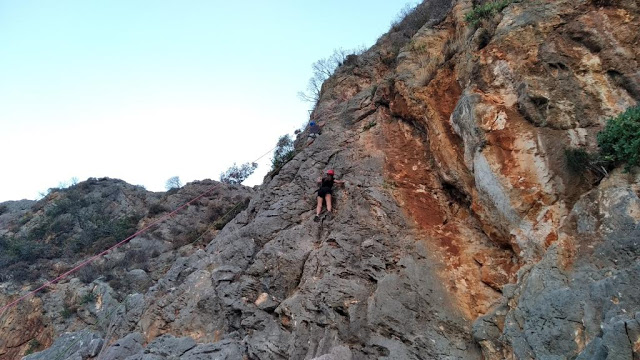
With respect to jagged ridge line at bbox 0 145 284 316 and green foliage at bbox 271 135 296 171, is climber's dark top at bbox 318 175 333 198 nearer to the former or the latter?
green foliage at bbox 271 135 296 171

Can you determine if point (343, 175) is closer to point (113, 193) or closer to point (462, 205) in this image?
point (462, 205)

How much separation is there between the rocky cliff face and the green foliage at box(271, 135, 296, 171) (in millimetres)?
3444

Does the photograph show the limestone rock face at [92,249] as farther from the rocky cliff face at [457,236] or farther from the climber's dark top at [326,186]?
the climber's dark top at [326,186]

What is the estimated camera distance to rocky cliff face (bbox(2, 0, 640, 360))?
6.19 metres

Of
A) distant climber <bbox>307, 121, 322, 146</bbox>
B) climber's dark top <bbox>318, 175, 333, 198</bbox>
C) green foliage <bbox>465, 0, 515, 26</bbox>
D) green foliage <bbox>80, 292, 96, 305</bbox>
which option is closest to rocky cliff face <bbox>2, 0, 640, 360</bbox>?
green foliage <bbox>465, 0, 515, 26</bbox>

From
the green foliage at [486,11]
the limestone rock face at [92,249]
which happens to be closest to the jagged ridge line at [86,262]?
the limestone rock face at [92,249]

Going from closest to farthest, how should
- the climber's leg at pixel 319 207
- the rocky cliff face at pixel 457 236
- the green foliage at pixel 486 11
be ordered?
the rocky cliff face at pixel 457 236, the green foliage at pixel 486 11, the climber's leg at pixel 319 207

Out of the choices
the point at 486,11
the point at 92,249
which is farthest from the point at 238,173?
the point at 486,11

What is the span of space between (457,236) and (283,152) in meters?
10.7

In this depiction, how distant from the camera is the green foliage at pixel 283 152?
1662 cm

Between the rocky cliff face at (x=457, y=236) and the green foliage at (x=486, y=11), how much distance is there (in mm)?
209

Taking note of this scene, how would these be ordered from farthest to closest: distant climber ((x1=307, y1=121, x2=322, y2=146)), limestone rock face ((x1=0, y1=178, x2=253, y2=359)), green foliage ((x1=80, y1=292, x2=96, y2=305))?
green foliage ((x1=80, y1=292, x2=96, y2=305)), limestone rock face ((x1=0, y1=178, x2=253, y2=359)), distant climber ((x1=307, y1=121, x2=322, y2=146))

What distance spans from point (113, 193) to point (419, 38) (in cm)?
2466

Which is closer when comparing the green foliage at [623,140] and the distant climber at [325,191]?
the green foliage at [623,140]
